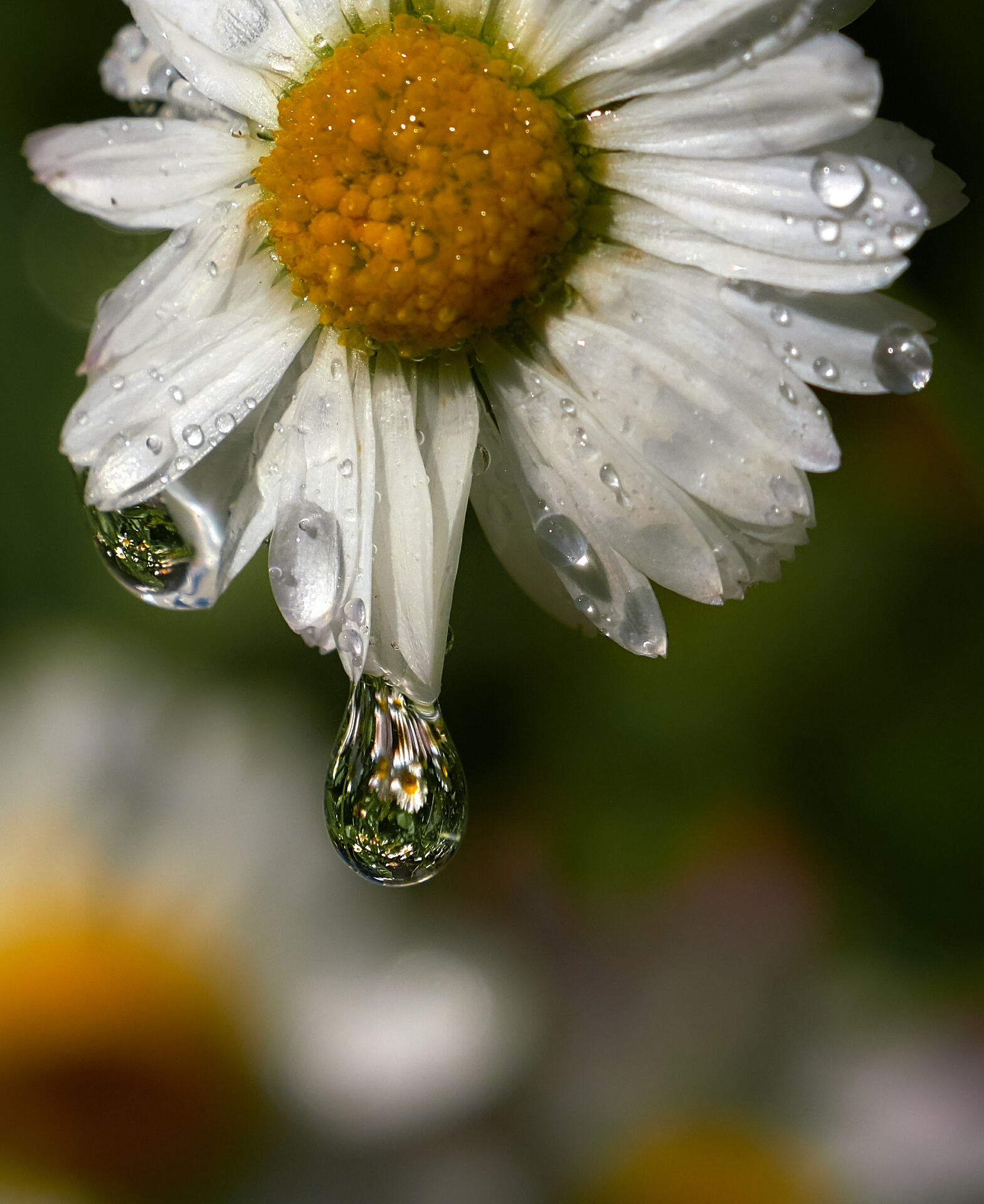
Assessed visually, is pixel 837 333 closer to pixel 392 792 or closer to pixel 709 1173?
pixel 392 792

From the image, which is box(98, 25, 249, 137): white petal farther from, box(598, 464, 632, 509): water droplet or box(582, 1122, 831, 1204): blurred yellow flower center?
box(582, 1122, 831, 1204): blurred yellow flower center

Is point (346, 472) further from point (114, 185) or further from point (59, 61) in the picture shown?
point (59, 61)

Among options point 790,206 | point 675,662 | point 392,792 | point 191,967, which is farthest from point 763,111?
point 191,967

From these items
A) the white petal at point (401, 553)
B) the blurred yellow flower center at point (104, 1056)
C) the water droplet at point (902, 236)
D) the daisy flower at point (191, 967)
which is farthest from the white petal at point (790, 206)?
the blurred yellow flower center at point (104, 1056)

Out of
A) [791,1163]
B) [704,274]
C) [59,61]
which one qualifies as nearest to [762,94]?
[704,274]

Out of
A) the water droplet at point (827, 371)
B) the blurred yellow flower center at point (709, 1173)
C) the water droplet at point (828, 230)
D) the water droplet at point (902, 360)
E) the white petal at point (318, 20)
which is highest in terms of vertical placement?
the white petal at point (318, 20)

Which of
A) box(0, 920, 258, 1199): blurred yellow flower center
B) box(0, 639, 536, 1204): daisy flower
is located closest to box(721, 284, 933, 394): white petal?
box(0, 639, 536, 1204): daisy flower

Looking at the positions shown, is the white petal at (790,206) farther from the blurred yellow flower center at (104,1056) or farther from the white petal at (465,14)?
the blurred yellow flower center at (104,1056)

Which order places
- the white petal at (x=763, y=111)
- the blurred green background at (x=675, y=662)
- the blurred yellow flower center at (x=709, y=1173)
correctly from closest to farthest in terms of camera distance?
the white petal at (x=763, y=111), the blurred green background at (x=675, y=662), the blurred yellow flower center at (x=709, y=1173)
